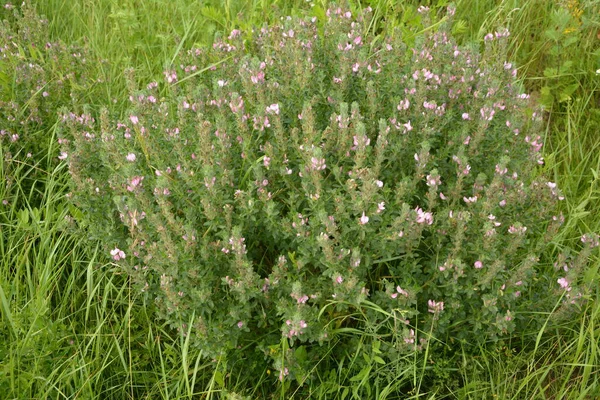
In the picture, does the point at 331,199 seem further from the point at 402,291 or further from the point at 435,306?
the point at 435,306

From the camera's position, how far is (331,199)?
2424 millimetres

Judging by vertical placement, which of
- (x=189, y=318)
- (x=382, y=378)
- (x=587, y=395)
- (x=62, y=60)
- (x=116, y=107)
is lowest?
(x=587, y=395)

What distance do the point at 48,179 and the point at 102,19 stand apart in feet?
5.56

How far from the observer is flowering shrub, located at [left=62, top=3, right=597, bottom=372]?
2297 millimetres

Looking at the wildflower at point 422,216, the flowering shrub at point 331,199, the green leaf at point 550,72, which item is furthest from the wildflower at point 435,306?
the green leaf at point 550,72

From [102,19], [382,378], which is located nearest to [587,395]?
[382,378]

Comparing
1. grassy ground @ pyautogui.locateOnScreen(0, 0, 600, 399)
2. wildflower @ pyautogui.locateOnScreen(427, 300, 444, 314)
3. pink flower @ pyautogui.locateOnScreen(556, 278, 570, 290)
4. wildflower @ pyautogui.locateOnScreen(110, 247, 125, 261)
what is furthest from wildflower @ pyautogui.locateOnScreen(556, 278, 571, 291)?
wildflower @ pyautogui.locateOnScreen(110, 247, 125, 261)

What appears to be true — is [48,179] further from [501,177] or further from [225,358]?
[501,177]

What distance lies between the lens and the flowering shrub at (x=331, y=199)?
230 centimetres

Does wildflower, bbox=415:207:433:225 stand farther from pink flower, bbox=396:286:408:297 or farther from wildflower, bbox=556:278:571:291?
wildflower, bbox=556:278:571:291

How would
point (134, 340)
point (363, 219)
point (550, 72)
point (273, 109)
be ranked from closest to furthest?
point (363, 219) → point (273, 109) → point (134, 340) → point (550, 72)

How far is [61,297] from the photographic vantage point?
283cm

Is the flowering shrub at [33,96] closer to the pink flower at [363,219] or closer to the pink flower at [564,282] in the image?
the pink flower at [363,219]

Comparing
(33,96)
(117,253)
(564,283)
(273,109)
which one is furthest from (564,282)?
(33,96)
